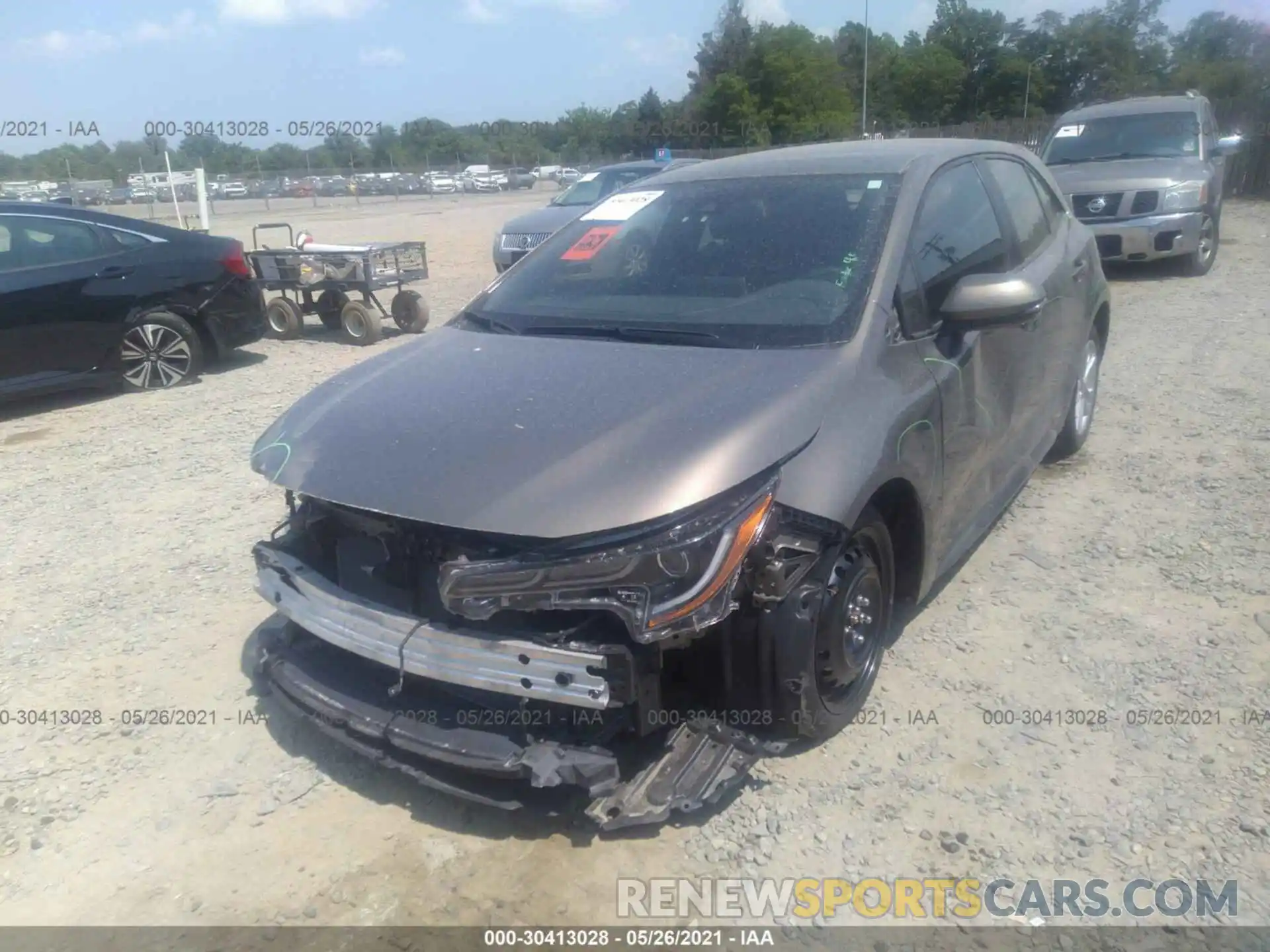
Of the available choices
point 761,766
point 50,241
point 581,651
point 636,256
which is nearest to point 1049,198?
point 636,256

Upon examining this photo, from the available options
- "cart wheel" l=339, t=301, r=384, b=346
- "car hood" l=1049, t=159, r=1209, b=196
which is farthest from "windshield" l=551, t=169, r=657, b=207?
"car hood" l=1049, t=159, r=1209, b=196

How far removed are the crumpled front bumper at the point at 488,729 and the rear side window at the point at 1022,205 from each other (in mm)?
2725

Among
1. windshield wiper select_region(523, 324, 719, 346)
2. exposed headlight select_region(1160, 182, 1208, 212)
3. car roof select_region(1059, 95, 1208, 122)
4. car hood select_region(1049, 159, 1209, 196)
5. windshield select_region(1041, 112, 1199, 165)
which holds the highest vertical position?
car roof select_region(1059, 95, 1208, 122)

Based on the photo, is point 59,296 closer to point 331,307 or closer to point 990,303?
point 331,307

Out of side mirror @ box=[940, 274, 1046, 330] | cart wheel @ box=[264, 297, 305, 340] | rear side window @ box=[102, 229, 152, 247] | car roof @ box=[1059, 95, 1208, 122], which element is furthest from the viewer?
car roof @ box=[1059, 95, 1208, 122]

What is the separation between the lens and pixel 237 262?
8.64m

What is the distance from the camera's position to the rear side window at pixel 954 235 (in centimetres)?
355

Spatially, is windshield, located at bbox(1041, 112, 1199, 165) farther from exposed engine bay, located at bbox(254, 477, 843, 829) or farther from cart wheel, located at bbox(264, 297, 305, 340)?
exposed engine bay, located at bbox(254, 477, 843, 829)

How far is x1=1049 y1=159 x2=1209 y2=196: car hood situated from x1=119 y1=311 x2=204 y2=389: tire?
9.30 metres

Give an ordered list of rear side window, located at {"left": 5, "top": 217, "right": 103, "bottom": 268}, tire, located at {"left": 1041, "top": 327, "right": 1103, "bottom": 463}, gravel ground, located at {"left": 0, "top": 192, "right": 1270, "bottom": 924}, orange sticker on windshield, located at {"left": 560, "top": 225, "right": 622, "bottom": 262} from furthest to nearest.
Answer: rear side window, located at {"left": 5, "top": 217, "right": 103, "bottom": 268} < tire, located at {"left": 1041, "top": 327, "right": 1103, "bottom": 463} < orange sticker on windshield, located at {"left": 560, "top": 225, "right": 622, "bottom": 262} < gravel ground, located at {"left": 0, "top": 192, "right": 1270, "bottom": 924}

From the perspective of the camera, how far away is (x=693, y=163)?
176 inches

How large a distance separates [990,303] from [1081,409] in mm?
2617

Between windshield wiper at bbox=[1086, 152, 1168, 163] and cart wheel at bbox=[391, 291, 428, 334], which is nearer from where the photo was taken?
cart wheel at bbox=[391, 291, 428, 334]

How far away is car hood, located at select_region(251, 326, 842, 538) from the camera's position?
2586mm
